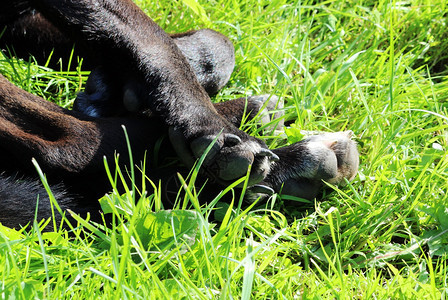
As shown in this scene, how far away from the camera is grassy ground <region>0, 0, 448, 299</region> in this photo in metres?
1.97

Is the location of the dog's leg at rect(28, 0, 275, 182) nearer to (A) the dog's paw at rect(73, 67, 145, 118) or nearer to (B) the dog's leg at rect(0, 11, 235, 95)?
(A) the dog's paw at rect(73, 67, 145, 118)

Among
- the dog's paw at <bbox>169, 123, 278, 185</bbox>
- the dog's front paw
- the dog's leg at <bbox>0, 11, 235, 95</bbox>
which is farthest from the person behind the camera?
the dog's leg at <bbox>0, 11, 235, 95</bbox>

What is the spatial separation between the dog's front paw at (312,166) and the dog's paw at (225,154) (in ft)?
0.44

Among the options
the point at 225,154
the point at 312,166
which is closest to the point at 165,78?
the point at 225,154

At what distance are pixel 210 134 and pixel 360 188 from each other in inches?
30.6

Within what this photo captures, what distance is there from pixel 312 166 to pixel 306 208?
22 cm

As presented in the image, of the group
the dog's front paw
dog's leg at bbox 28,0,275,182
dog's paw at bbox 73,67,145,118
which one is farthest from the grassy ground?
dog's paw at bbox 73,67,145,118

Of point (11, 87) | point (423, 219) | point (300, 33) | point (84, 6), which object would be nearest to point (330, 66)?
point (300, 33)

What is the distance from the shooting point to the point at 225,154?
236 centimetres

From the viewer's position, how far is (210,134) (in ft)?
7.92

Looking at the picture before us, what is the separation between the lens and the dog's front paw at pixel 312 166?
2.56 metres

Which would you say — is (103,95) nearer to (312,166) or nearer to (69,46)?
(69,46)

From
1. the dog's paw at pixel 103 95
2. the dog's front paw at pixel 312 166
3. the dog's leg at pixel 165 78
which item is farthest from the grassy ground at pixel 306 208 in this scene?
the dog's paw at pixel 103 95

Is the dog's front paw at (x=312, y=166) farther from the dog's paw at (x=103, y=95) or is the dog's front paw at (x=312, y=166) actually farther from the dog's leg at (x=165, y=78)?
the dog's paw at (x=103, y=95)
